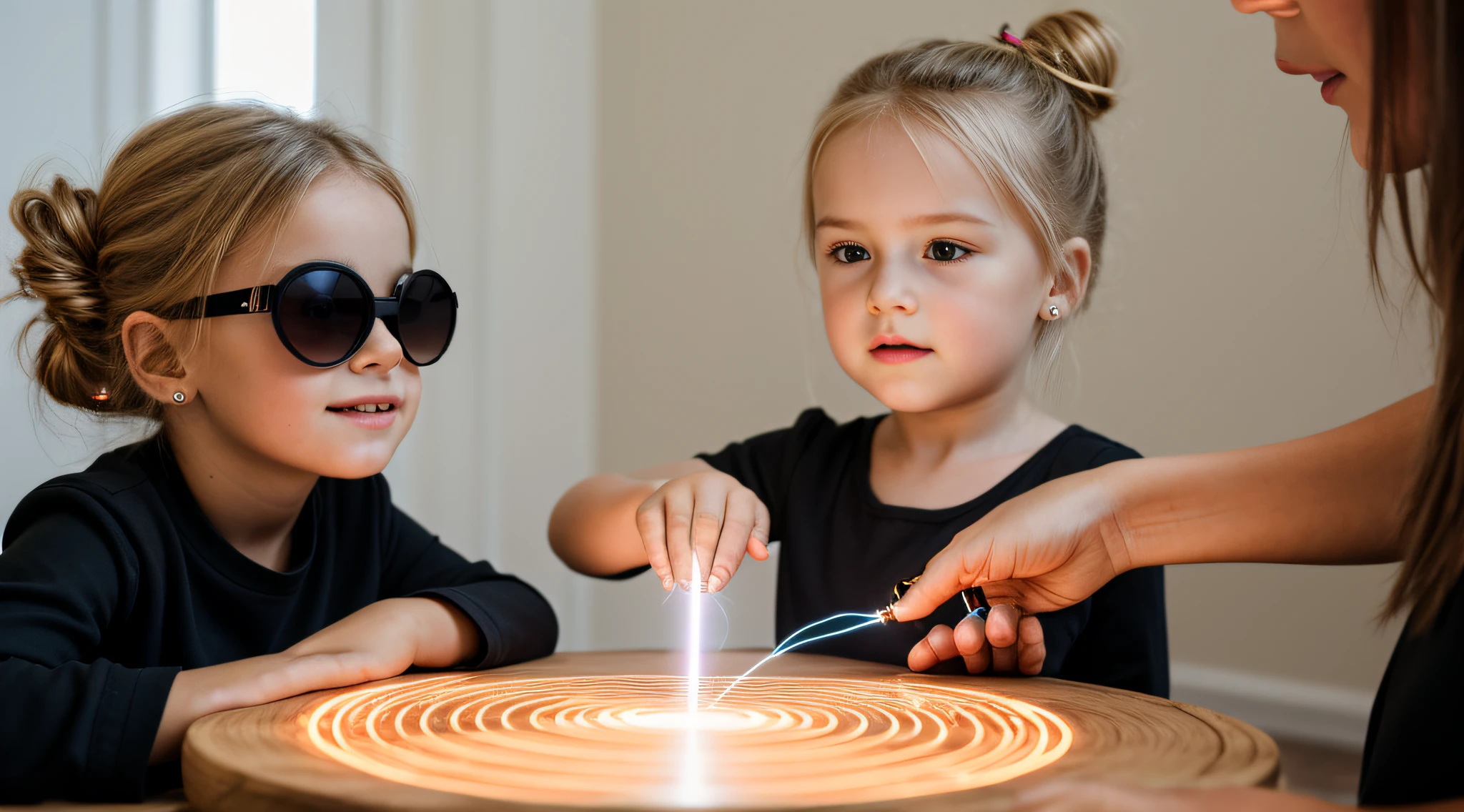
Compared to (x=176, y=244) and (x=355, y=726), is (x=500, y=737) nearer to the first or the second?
(x=355, y=726)

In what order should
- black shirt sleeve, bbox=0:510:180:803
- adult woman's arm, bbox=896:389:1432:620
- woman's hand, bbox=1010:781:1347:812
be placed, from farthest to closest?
adult woman's arm, bbox=896:389:1432:620
black shirt sleeve, bbox=0:510:180:803
woman's hand, bbox=1010:781:1347:812

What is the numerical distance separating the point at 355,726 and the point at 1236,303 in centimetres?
153

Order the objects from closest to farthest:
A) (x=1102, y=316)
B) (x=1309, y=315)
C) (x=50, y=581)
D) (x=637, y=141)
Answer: (x=50, y=581) < (x=1309, y=315) < (x=1102, y=316) < (x=637, y=141)

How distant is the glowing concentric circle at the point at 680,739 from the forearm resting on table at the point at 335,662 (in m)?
0.03

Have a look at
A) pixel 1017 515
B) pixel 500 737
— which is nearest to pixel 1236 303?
pixel 1017 515

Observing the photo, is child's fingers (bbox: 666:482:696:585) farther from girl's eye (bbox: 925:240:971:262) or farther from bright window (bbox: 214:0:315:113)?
bright window (bbox: 214:0:315:113)

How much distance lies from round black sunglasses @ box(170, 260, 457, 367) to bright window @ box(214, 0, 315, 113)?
0.61 metres

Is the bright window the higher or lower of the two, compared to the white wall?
higher

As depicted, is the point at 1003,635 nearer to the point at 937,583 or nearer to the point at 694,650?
the point at 937,583

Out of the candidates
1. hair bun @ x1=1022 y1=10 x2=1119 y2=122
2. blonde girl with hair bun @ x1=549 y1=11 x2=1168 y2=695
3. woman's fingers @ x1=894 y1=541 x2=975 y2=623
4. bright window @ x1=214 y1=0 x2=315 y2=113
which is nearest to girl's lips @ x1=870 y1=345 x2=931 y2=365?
blonde girl with hair bun @ x1=549 y1=11 x2=1168 y2=695

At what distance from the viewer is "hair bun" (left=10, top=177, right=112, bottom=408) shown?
108cm

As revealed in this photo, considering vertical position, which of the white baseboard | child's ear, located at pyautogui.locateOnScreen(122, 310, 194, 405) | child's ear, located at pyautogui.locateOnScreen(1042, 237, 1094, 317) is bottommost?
the white baseboard

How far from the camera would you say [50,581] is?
0.90 metres

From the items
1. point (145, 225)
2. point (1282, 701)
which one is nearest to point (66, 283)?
point (145, 225)
